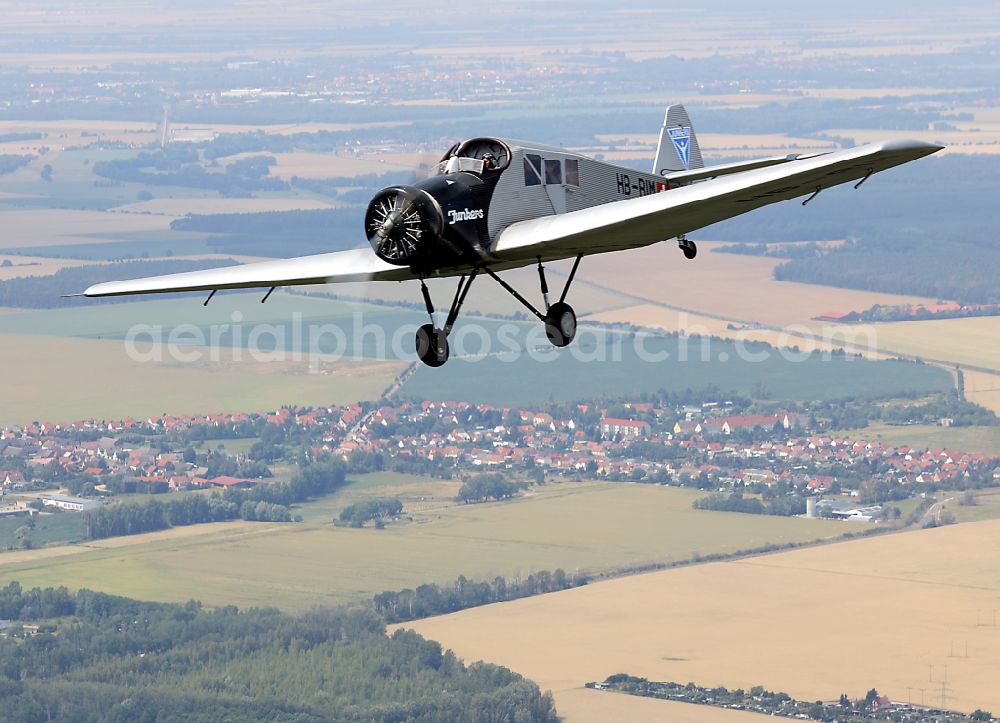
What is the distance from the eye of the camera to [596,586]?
188125 millimetres

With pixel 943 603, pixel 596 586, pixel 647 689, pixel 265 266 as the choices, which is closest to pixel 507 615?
pixel 596 586

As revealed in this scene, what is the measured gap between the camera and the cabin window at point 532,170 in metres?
38.7

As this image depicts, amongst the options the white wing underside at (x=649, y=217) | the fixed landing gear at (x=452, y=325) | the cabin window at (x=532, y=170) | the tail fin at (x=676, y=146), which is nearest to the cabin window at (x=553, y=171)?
the cabin window at (x=532, y=170)

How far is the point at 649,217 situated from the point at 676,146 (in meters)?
15.8

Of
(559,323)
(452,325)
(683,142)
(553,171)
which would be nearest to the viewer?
(452,325)

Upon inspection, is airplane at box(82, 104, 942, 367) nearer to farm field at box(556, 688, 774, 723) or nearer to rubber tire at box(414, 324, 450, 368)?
rubber tire at box(414, 324, 450, 368)

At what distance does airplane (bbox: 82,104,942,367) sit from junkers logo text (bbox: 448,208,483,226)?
0.09 ft

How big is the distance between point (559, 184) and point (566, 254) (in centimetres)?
174

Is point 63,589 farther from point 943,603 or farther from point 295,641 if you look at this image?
point 943,603

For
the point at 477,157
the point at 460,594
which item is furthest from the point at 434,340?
→ the point at 460,594

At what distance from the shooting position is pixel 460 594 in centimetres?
18562

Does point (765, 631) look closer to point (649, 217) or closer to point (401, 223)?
point (649, 217)

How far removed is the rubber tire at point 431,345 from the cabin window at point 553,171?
3825mm

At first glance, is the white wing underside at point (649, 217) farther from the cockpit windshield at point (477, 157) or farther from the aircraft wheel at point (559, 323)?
the cockpit windshield at point (477, 157)
